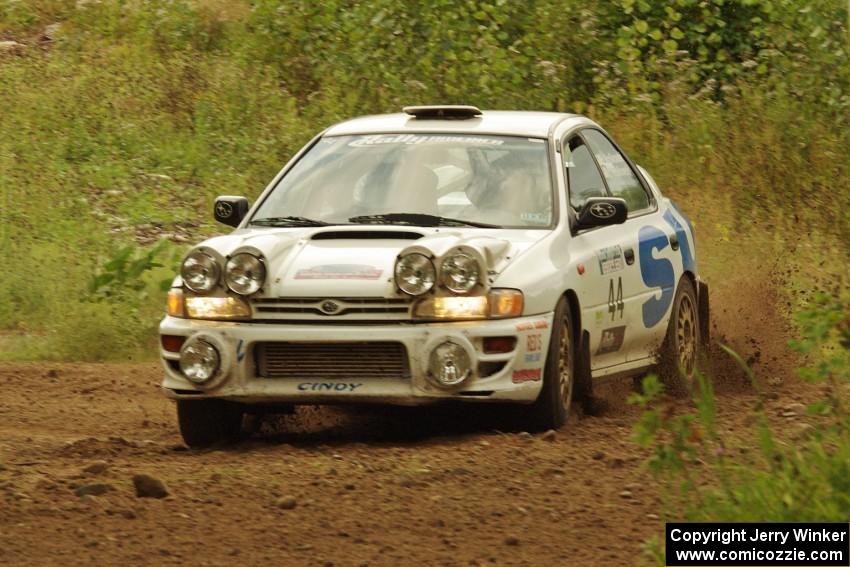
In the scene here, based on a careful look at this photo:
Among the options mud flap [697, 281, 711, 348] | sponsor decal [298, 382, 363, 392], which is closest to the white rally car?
sponsor decal [298, 382, 363, 392]

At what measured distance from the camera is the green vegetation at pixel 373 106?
47.4 ft

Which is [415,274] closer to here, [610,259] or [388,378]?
[388,378]

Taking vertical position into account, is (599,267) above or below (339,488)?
above

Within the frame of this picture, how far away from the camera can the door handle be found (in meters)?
9.96

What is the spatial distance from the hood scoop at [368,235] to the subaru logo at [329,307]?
1.57 feet

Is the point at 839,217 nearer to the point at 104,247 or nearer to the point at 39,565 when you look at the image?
the point at 104,247

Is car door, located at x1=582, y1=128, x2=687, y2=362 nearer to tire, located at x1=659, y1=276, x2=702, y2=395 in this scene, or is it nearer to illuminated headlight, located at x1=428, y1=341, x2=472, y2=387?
tire, located at x1=659, y1=276, x2=702, y2=395

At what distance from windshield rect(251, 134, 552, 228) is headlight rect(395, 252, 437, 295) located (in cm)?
86

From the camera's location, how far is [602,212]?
8625 mm

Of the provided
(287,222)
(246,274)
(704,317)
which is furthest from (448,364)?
(704,317)

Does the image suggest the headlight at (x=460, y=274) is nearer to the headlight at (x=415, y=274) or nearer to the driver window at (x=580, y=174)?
the headlight at (x=415, y=274)

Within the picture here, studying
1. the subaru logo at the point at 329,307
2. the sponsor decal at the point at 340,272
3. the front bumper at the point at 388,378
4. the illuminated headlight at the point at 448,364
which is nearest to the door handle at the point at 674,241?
the front bumper at the point at 388,378

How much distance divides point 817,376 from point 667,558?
897 millimetres

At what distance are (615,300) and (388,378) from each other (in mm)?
1664
